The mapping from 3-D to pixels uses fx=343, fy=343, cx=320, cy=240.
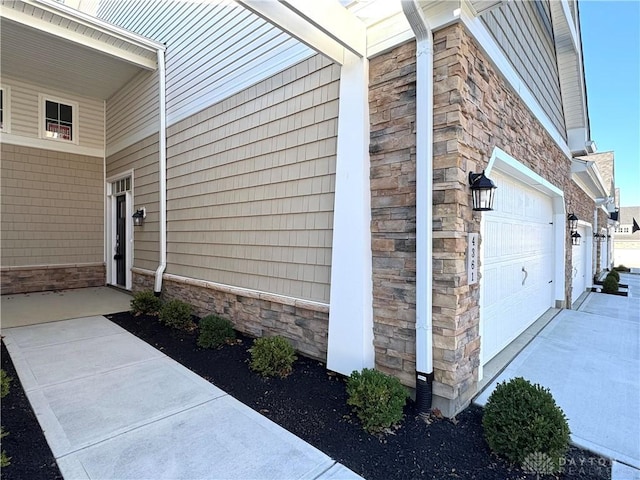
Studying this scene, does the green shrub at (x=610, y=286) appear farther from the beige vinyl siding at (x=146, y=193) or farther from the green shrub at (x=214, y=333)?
the beige vinyl siding at (x=146, y=193)

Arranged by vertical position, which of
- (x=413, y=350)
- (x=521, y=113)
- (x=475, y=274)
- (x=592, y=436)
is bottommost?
(x=592, y=436)

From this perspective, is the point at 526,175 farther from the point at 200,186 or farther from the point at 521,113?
the point at 200,186

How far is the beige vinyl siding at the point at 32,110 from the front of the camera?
7.32m

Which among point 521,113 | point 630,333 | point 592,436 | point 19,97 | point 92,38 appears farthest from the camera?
point 19,97

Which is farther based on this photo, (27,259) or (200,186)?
(27,259)

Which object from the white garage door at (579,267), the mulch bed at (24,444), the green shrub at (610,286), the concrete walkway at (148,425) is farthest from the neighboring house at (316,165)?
the mulch bed at (24,444)

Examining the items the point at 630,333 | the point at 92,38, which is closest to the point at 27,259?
the point at 92,38

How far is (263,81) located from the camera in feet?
14.5

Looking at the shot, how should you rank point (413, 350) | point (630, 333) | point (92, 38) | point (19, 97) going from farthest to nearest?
point (19, 97), point (92, 38), point (630, 333), point (413, 350)

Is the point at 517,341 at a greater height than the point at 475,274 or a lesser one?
lesser

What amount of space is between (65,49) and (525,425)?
8673mm

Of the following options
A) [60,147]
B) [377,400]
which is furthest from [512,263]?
[60,147]

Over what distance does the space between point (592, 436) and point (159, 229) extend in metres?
6.69

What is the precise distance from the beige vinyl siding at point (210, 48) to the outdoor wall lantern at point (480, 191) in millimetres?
2288
